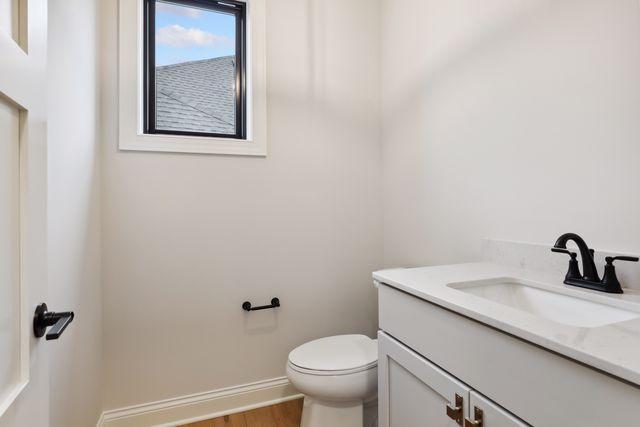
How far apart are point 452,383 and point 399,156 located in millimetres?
1347

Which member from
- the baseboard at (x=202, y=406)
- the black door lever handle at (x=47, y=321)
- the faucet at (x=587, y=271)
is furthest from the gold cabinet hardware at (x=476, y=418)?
the baseboard at (x=202, y=406)

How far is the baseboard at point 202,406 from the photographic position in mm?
1511

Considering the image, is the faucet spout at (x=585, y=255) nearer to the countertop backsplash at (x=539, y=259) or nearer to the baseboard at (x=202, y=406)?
the countertop backsplash at (x=539, y=259)

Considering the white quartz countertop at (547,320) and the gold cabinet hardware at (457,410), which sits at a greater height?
the white quartz countertop at (547,320)

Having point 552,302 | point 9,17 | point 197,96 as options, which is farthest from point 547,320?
point 197,96

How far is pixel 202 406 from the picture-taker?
1625 mm

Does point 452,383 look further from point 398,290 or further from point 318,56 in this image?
point 318,56

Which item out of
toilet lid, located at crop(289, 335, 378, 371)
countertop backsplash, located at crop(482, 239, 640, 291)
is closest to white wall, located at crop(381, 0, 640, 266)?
countertop backsplash, located at crop(482, 239, 640, 291)

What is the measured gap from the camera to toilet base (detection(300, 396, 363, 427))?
134 cm

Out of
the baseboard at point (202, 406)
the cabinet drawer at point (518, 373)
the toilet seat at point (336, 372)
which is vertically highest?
the cabinet drawer at point (518, 373)

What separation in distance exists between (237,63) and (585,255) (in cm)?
188

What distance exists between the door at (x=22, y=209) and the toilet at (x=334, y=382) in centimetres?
87

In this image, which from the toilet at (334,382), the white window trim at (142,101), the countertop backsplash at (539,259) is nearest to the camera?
the countertop backsplash at (539,259)

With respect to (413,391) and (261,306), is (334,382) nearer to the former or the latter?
(413,391)
